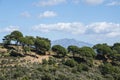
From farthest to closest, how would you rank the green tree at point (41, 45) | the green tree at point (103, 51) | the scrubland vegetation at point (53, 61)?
the green tree at point (103, 51) < the green tree at point (41, 45) < the scrubland vegetation at point (53, 61)

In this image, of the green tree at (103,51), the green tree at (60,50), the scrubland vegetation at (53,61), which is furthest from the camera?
the green tree at (103,51)

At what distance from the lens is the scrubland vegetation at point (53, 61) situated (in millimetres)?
92250

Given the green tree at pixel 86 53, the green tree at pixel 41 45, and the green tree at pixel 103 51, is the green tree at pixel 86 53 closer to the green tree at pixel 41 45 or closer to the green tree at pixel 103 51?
the green tree at pixel 103 51

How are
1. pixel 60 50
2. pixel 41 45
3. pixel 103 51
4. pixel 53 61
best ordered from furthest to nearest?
pixel 103 51 → pixel 60 50 → pixel 41 45 → pixel 53 61

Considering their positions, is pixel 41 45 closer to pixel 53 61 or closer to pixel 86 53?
pixel 53 61

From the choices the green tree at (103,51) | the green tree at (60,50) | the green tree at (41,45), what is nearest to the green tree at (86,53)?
the green tree at (60,50)

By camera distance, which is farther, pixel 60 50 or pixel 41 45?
pixel 60 50

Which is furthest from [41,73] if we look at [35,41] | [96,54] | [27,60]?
[96,54]

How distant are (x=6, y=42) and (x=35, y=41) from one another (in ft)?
35.2

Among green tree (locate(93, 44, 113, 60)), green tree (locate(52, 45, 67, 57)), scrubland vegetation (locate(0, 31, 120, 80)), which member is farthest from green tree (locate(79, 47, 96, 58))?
green tree (locate(93, 44, 113, 60))

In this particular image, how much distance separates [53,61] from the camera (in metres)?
106

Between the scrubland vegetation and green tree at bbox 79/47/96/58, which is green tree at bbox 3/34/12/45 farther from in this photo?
green tree at bbox 79/47/96/58

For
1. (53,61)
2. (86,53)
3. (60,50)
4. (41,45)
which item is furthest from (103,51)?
(53,61)

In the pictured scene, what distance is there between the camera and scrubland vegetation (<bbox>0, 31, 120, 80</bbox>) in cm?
9225
